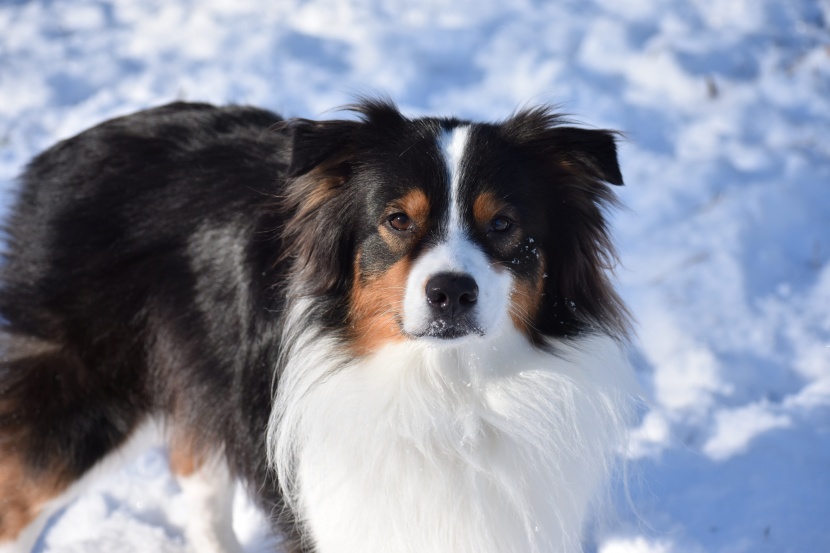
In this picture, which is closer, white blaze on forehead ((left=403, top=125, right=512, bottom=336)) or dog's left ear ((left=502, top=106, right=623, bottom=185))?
white blaze on forehead ((left=403, top=125, right=512, bottom=336))

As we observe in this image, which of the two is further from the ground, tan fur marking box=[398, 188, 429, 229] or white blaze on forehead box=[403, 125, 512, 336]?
tan fur marking box=[398, 188, 429, 229]

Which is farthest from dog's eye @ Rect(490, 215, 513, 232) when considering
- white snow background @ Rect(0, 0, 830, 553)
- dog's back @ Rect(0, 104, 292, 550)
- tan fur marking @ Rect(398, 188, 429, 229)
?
white snow background @ Rect(0, 0, 830, 553)

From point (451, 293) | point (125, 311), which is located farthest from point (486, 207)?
point (125, 311)

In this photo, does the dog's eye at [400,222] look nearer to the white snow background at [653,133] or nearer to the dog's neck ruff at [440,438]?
the dog's neck ruff at [440,438]

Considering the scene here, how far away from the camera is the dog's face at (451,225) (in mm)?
2867

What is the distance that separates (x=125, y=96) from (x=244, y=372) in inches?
168

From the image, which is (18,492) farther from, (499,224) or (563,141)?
(563,141)

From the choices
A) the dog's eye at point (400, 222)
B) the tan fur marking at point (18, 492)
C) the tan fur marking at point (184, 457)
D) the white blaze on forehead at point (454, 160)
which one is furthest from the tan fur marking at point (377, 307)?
the tan fur marking at point (18, 492)

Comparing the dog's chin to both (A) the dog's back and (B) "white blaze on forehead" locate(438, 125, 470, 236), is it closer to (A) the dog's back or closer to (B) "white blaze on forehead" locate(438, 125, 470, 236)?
(B) "white blaze on forehead" locate(438, 125, 470, 236)

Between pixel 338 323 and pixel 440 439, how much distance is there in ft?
1.95

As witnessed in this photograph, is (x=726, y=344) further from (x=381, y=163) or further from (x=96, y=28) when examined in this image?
(x=96, y=28)

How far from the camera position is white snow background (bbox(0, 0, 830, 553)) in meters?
4.28

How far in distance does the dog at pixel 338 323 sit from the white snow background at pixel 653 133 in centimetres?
74

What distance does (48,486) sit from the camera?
373cm
